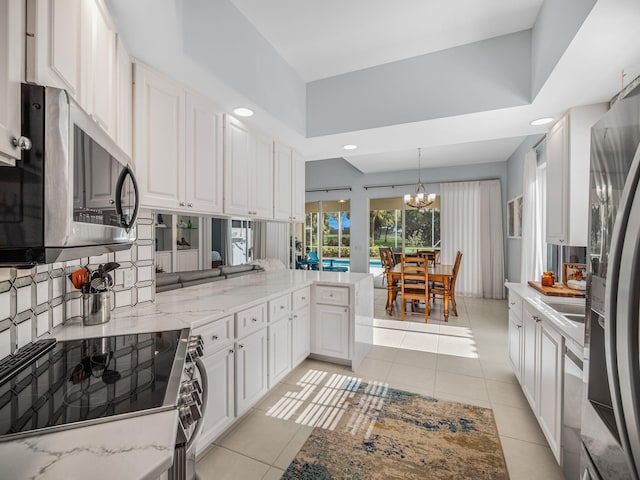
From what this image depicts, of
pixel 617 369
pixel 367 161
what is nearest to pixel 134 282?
pixel 617 369

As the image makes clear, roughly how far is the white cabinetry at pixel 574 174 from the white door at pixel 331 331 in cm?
187

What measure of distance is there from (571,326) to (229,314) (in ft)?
6.24

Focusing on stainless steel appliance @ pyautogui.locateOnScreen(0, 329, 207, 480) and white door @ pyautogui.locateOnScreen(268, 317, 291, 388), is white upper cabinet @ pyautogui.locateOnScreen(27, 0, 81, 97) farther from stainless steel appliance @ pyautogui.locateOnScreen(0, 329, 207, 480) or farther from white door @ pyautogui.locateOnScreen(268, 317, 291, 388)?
white door @ pyautogui.locateOnScreen(268, 317, 291, 388)

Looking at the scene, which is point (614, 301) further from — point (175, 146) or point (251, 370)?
point (175, 146)

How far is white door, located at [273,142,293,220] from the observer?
122 inches

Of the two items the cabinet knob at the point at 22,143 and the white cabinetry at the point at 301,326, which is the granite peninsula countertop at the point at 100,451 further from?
the white cabinetry at the point at 301,326

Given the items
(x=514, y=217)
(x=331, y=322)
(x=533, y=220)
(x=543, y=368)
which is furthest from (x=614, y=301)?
(x=514, y=217)

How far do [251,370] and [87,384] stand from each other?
1313mm

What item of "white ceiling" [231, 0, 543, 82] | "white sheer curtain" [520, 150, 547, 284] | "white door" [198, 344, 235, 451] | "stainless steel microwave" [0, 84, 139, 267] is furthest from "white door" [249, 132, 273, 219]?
"white sheer curtain" [520, 150, 547, 284]

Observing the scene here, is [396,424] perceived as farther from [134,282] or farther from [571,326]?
[134,282]

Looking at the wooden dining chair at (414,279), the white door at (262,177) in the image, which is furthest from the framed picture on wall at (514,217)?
the white door at (262,177)

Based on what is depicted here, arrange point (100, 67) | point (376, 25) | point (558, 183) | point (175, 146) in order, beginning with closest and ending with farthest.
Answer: point (100, 67)
point (175, 146)
point (376, 25)
point (558, 183)

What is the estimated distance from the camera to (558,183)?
2.32 m

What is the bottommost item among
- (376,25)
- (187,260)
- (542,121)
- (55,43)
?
(187,260)
